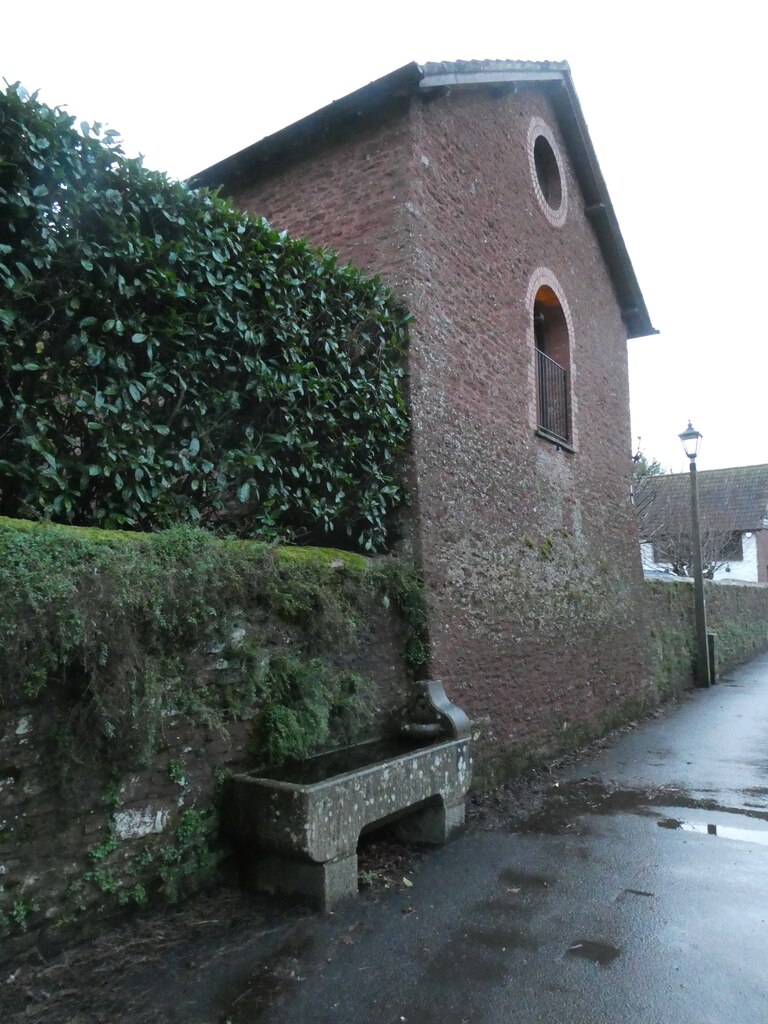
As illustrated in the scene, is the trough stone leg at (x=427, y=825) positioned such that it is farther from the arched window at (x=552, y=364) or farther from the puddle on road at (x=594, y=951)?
the arched window at (x=552, y=364)

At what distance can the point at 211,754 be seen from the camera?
412 cm

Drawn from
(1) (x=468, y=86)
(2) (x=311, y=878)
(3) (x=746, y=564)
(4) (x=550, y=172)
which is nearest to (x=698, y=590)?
(4) (x=550, y=172)

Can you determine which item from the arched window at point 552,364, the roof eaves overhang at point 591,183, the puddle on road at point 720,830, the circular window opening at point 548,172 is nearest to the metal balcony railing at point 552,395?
the arched window at point 552,364

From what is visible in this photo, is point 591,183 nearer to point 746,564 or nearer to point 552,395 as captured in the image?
point 552,395

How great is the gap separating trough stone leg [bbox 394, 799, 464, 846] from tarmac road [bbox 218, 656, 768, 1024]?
0.50 feet

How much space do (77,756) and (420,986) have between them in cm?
191

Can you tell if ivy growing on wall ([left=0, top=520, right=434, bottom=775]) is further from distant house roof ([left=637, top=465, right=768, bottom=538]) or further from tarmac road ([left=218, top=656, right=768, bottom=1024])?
distant house roof ([left=637, top=465, right=768, bottom=538])

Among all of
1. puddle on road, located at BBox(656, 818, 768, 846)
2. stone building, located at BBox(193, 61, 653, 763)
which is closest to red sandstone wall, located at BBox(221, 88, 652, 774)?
stone building, located at BBox(193, 61, 653, 763)

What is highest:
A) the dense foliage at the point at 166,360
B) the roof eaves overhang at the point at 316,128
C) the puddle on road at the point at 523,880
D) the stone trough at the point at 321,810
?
the roof eaves overhang at the point at 316,128

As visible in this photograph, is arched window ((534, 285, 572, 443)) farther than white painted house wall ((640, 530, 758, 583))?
No

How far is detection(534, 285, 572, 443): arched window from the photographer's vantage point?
924 centimetres

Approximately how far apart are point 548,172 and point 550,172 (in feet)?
0.12

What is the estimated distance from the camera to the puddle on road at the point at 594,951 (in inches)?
138

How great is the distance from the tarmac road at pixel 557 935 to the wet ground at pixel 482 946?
10 mm
